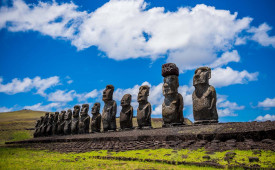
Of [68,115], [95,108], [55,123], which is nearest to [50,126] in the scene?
[55,123]

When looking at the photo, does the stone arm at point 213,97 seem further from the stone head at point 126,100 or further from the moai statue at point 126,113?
the stone head at point 126,100

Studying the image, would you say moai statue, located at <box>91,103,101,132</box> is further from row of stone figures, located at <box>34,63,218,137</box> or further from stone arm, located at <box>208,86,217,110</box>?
stone arm, located at <box>208,86,217,110</box>

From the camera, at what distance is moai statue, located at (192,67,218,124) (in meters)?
10.2

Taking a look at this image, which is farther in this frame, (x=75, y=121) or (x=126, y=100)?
(x=75, y=121)

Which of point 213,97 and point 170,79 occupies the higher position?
point 170,79

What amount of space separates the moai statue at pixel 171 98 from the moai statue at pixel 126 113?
3.01 meters

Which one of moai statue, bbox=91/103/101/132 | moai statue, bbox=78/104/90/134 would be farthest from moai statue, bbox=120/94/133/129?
moai statue, bbox=78/104/90/134

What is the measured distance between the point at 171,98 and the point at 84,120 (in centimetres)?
899

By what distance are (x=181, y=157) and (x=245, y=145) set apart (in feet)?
5.71

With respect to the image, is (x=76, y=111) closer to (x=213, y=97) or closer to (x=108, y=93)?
(x=108, y=93)

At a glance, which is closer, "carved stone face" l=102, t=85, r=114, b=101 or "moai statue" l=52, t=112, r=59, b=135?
"carved stone face" l=102, t=85, r=114, b=101

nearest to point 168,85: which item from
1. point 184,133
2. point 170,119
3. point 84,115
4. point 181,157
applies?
point 170,119

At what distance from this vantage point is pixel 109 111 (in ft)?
50.7

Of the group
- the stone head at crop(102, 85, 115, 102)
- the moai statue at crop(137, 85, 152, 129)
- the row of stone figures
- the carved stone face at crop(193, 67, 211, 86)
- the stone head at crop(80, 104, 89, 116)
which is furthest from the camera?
the stone head at crop(80, 104, 89, 116)
